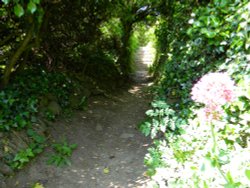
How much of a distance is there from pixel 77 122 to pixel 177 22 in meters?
2.90

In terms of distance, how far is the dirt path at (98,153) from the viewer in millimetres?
4102

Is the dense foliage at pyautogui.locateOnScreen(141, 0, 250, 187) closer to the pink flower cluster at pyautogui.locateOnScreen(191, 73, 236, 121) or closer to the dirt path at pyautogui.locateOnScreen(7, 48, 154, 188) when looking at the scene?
the pink flower cluster at pyautogui.locateOnScreen(191, 73, 236, 121)

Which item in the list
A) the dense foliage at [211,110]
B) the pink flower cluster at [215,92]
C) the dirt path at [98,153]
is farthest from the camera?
the dirt path at [98,153]

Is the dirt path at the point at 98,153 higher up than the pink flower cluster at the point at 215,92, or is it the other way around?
the dirt path at the point at 98,153

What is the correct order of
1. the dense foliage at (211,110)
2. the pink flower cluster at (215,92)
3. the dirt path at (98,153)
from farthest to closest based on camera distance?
the dirt path at (98,153), the dense foliage at (211,110), the pink flower cluster at (215,92)

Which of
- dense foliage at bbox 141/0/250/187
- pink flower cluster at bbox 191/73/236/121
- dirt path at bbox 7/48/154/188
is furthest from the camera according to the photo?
dirt path at bbox 7/48/154/188

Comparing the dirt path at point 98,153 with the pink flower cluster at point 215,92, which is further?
the dirt path at point 98,153

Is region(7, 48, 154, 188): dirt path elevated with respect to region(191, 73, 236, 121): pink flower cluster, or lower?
elevated

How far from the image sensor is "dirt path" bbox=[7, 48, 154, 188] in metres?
4.10

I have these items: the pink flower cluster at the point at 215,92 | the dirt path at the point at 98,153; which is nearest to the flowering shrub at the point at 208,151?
the pink flower cluster at the point at 215,92

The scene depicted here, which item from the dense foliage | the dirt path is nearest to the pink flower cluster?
the dense foliage

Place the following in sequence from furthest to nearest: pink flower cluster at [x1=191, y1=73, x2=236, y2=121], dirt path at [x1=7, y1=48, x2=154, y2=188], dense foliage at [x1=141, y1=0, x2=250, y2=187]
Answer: dirt path at [x1=7, y1=48, x2=154, y2=188], dense foliage at [x1=141, y1=0, x2=250, y2=187], pink flower cluster at [x1=191, y1=73, x2=236, y2=121]

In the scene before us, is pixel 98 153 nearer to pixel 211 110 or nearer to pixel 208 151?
pixel 208 151

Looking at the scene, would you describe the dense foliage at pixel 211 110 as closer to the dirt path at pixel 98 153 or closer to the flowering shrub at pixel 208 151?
the flowering shrub at pixel 208 151
